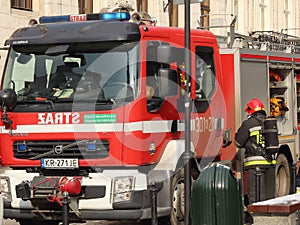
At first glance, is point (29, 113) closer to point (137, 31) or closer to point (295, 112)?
point (137, 31)

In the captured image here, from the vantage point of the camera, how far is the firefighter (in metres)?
13.2

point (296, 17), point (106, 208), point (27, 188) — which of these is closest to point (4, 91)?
point (27, 188)

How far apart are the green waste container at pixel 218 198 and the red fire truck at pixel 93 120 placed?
1918 mm

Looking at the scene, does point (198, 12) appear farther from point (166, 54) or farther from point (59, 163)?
point (59, 163)

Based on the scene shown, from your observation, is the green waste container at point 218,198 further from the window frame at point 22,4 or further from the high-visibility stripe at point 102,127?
the window frame at point 22,4

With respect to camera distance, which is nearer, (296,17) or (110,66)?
(110,66)

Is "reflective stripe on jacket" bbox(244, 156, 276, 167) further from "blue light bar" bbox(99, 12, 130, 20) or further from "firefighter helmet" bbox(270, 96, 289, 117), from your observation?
"blue light bar" bbox(99, 12, 130, 20)

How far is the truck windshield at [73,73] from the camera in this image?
36.7 ft

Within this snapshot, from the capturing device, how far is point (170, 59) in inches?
454

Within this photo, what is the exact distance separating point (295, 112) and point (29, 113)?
6.65 meters

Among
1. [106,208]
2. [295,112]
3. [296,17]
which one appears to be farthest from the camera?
[296,17]

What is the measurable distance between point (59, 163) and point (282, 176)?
5.12m

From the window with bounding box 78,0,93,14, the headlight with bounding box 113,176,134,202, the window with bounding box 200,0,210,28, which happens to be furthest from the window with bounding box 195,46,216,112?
the window with bounding box 200,0,210,28

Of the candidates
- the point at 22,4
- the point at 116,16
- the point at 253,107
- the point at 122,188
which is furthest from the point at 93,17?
the point at 22,4
